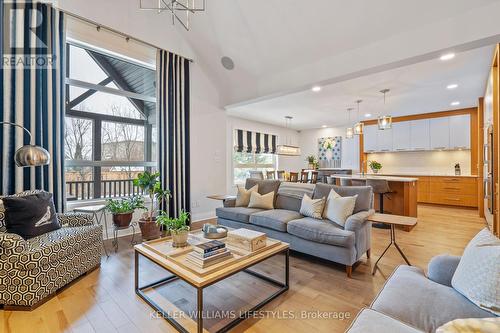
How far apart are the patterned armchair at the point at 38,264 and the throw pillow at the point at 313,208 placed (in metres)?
2.60

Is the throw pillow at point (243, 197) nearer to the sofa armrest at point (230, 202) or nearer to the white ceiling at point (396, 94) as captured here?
the sofa armrest at point (230, 202)

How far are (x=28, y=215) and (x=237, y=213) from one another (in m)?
2.39

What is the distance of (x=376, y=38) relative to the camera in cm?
303

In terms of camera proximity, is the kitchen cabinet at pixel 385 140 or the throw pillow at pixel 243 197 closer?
the throw pillow at pixel 243 197

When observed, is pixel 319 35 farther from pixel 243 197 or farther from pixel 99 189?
pixel 99 189

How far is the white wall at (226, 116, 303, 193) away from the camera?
7047 millimetres

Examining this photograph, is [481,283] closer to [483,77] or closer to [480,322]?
[480,322]

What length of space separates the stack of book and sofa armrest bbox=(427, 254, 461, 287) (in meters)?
1.46

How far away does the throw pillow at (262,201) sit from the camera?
3.77 meters

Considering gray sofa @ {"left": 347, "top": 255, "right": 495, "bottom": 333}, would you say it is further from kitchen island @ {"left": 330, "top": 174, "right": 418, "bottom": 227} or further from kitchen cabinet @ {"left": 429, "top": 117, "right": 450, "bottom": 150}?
kitchen cabinet @ {"left": 429, "top": 117, "right": 450, "bottom": 150}

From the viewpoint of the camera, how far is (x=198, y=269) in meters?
1.76

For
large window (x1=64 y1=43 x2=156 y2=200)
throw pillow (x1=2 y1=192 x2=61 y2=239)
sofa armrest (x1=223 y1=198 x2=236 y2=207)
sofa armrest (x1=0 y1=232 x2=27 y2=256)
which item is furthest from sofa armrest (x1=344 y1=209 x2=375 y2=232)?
large window (x1=64 y1=43 x2=156 y2=200)

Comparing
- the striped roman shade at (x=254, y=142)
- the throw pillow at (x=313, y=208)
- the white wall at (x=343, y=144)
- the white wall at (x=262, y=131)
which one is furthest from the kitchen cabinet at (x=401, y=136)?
the throw pillow at (x=313, y=208)

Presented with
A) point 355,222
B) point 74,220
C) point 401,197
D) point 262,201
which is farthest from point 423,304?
Result: point 401,197
